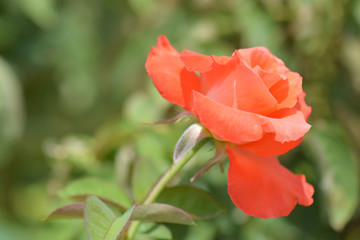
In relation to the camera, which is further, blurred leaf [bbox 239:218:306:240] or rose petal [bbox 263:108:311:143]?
blurred leaf [bbox 239:218:306:240]

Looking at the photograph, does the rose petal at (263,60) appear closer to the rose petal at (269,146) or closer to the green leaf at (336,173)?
the rose petal at (269,146)

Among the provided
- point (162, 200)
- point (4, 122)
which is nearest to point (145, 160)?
point (162, 200)

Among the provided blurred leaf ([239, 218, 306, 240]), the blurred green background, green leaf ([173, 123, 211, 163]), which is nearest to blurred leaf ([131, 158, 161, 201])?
the blurred green background

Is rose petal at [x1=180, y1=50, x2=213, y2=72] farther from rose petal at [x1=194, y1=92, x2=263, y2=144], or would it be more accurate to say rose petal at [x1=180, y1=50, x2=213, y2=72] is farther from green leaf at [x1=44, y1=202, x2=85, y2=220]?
green leaf at [x1=44, y1=202, x2=85, y2=220]

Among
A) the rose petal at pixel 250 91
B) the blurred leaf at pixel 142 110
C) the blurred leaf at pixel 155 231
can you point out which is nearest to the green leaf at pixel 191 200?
the blurred leaf at pixel 155 231

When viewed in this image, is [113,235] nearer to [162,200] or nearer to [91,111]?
[162,200]

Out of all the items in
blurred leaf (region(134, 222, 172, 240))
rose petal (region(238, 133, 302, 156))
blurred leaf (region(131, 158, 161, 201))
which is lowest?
blurred leaf (region(134, 222, 172, 240))

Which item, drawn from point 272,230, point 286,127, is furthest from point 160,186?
point 272,230
